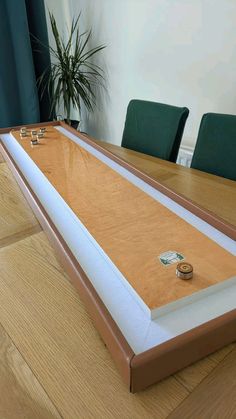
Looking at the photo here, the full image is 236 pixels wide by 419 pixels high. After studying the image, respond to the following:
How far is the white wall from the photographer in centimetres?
185

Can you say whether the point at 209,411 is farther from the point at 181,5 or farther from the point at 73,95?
the point at 73,95

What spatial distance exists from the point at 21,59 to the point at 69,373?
→ 8.88 ft

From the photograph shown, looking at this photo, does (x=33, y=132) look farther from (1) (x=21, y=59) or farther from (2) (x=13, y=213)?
(1) (x=21, y=59)

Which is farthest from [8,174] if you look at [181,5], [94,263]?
[181,5]

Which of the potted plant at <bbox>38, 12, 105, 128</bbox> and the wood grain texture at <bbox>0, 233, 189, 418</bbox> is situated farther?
the potted plant at <bbox>38, 12, 105, 128</bbox>

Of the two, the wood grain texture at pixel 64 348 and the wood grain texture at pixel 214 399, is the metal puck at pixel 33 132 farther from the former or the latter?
the wood grain texture at pixel 214 399

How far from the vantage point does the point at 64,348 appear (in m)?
0.57

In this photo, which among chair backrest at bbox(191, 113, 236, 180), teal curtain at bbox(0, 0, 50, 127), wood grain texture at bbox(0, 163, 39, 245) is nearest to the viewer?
wood grain texture at bbox(0, 163, 39, 245)

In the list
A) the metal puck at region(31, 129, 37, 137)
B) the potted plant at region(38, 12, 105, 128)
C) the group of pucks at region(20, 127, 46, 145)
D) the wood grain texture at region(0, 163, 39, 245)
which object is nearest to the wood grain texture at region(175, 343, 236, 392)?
the wood grain texture at region(0, 163, 39, 245)

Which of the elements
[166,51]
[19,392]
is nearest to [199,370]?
[19,392]

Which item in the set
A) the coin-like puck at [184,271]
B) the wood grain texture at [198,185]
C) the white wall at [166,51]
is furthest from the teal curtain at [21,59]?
the coin-like puck at [184,271]

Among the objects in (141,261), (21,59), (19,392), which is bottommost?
(19,392)

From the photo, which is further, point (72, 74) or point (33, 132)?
point (72, 74)

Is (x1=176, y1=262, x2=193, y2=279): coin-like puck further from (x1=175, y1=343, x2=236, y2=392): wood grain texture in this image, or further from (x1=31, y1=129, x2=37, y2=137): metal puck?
(x1=31, y1=129, x2=37, y2=137): metal puck
